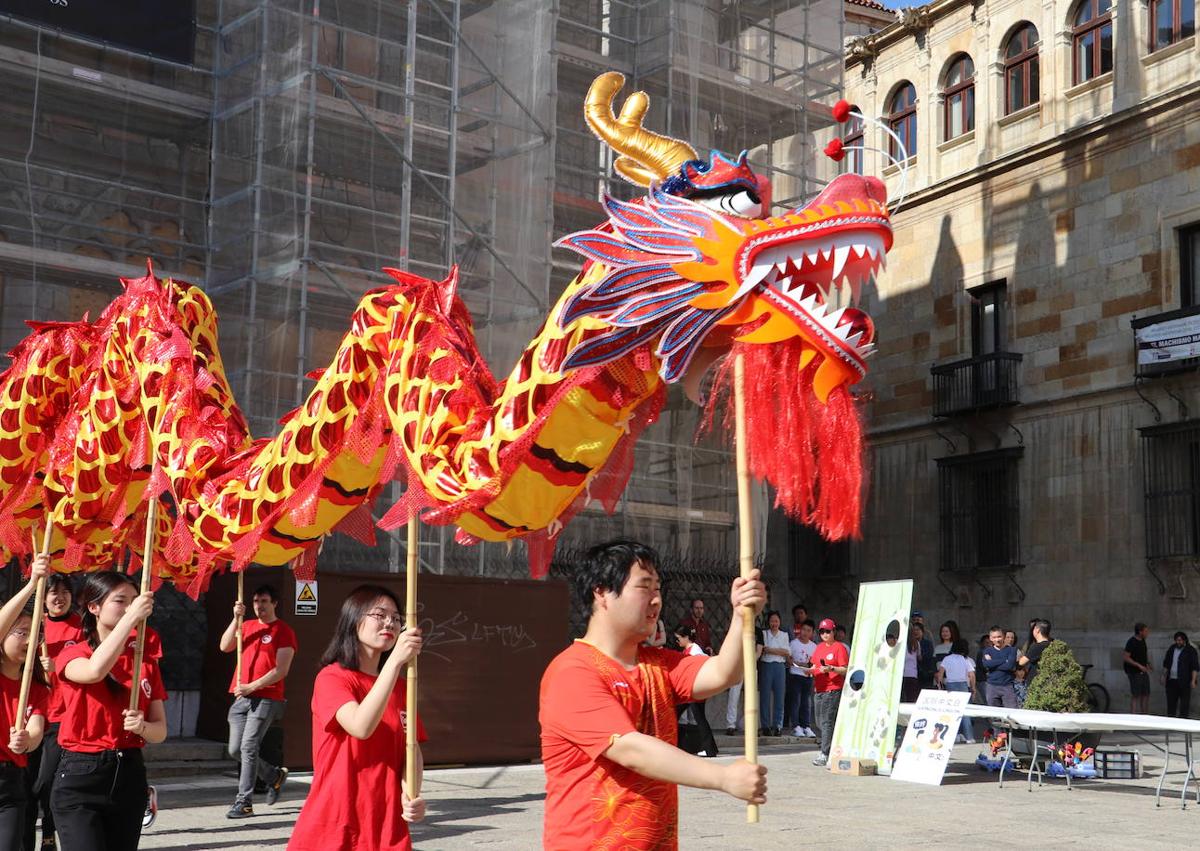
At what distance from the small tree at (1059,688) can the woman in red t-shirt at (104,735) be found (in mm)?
9331

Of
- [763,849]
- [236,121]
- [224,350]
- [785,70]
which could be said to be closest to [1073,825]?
[763,849]

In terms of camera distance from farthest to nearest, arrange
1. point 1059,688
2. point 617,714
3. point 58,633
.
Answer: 1. point 1059,688
2. point 58,633
3. point 617,714

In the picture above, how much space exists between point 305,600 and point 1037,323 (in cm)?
1472

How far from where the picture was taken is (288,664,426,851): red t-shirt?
190 inches

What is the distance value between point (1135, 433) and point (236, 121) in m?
13.8

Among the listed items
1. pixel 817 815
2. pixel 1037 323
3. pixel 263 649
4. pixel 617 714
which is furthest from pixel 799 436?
pixel 1037 323

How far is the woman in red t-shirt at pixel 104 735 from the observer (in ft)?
19.0

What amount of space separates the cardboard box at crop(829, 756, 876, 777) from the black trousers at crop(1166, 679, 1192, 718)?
7.10 meters

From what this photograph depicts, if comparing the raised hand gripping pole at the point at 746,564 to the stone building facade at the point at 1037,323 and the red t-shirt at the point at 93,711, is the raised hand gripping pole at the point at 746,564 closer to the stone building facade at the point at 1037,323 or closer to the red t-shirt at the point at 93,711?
the red t-shirt at the point at 93,711

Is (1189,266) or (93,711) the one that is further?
(1189,266)

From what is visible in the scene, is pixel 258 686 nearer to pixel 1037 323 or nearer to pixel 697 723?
pixel 697 723

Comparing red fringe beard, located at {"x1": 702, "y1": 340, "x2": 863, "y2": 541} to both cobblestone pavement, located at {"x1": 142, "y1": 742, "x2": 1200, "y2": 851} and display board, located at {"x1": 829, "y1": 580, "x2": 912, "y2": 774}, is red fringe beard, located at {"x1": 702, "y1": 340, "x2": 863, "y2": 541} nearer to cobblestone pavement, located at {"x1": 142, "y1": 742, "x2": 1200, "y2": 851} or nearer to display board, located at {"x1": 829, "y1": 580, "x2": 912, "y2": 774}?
cobblestone pavement, located at {"x1": 142, "y1": 742, "x2": 1200, "y2": 851}

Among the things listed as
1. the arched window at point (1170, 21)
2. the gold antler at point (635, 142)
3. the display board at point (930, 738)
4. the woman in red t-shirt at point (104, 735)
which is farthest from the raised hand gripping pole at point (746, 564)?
the arched window at point (1170, 21)

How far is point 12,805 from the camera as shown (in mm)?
6027
